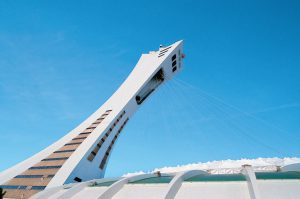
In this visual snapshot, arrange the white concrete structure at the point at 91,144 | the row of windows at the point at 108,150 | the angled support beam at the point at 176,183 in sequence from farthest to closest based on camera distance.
A: the row of windows at the point at 108,150
the white concrete structure at the point at 91,144
the angled support beam at the point at 176,183

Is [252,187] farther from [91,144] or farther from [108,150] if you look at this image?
[108,150]

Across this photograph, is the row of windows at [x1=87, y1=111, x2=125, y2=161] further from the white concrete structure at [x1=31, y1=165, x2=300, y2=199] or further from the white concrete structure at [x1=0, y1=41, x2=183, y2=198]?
the white concrete structure at [x1=31, y1=165, x2=300, y2=199]

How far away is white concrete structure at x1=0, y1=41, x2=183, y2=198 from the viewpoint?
37375mm

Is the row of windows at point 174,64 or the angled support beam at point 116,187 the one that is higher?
the row of windows at point 174,64

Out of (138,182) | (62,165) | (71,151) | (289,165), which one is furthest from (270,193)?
(71,151)

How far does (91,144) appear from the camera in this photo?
42781mm

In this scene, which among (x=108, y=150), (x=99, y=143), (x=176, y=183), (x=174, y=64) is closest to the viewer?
(x=176, y=183)

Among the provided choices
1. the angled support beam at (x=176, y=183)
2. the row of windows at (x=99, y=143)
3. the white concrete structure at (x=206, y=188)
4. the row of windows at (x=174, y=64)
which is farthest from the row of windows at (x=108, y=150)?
the angled support beam at (x=176, y=183)

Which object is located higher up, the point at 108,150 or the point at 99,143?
the point at 99,143

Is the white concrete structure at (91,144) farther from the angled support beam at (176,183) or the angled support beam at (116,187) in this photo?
the angled support beam at (176,183)

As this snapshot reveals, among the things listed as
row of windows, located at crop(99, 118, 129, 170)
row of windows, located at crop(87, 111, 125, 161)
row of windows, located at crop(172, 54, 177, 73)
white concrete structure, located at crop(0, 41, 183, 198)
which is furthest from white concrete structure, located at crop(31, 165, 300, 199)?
row of windows, located at crop(172, 54, 177, 73)

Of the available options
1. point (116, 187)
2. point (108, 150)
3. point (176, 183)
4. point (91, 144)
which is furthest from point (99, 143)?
point (176, 183)

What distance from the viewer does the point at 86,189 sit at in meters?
21.6

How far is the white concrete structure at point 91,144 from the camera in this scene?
37.4 metres
